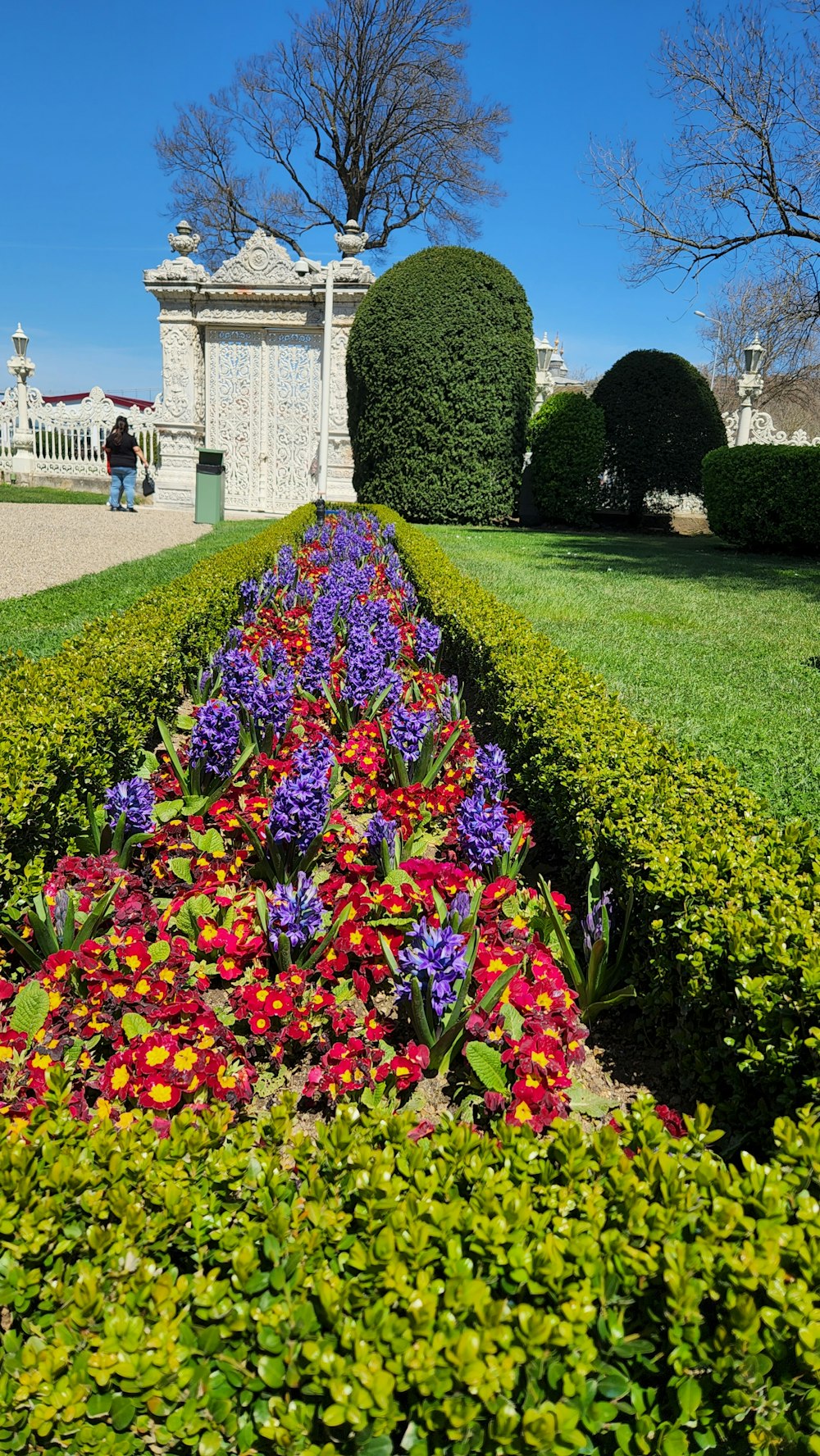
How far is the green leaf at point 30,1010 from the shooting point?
2.25 meters

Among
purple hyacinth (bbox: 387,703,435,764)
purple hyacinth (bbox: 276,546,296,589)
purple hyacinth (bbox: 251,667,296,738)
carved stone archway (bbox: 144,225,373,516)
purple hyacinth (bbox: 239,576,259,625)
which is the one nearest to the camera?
purple hyacinth (bbox: 387,703,435,764)

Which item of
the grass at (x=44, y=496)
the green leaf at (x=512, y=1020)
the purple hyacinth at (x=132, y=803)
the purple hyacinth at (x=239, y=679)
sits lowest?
the green leaf at (x=512, y=1020)

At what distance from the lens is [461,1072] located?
7.91 feet

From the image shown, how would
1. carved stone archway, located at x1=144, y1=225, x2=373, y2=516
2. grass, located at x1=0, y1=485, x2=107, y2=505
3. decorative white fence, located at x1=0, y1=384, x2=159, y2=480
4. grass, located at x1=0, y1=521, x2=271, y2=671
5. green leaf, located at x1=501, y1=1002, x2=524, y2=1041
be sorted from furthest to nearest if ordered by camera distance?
decorative white fence, located at x1=0, y1=384, x2=159, y2=480, carved stone archway, located at x1=144, y1=225, x2=373, y2=516, grass, located at x1=0, y1=485, x2=107, y2=505, grass, located at x1=0, y1=521, x2=271, y2=671, green leaf, located at x1=501, y1=1002, x2=524, y2=1041

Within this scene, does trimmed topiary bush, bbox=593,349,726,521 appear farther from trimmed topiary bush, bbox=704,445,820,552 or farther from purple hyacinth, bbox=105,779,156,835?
purple hyacinth, bbox=105,779,156,835

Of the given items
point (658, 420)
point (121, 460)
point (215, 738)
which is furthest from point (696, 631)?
point (121, 460)

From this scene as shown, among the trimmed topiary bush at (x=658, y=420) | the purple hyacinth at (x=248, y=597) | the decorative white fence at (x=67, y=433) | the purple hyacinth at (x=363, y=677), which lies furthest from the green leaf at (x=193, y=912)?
the decorative white fence at (x=67, y=433)

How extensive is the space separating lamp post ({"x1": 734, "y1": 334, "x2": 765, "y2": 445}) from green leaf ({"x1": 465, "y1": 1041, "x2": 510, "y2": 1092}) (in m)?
20.8

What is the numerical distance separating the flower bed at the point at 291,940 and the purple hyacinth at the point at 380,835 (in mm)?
15

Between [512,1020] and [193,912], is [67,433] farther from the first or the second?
[512,1020]

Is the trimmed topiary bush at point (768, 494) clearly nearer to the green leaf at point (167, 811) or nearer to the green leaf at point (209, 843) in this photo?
the green leaf at point (167, 811)

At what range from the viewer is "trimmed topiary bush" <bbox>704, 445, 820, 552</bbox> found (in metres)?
12.0

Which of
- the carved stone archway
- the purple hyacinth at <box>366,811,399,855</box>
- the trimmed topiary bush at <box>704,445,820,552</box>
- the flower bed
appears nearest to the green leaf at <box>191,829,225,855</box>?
the flower bed

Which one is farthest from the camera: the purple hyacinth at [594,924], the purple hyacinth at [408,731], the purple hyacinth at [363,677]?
the purple hyacinth at [363,677]
